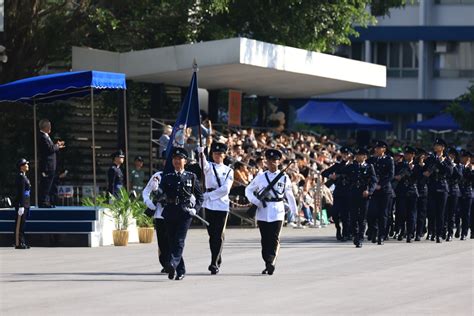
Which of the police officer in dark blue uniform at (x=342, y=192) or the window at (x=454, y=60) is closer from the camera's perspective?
the police officer in dark blue uniform at (x=342, y=192)

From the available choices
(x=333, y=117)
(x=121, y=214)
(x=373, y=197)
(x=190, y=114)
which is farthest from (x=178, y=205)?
(x=333, y=117)

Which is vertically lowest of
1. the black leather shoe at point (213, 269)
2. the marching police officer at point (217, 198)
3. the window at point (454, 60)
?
the black leather shoe at point (213, 269)

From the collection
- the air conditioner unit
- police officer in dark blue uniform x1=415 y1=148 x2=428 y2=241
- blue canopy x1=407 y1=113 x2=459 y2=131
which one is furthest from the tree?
police officer in dark blue uniform x1=415 y1=148 x2=428 y2=241

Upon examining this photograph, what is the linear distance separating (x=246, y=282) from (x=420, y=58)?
51.5 m

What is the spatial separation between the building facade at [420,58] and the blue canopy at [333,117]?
571 inches

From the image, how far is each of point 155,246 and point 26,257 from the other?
3.27 metres

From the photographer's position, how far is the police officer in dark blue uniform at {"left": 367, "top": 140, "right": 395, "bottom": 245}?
25.5 meters

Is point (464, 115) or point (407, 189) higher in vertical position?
point (464, 115)

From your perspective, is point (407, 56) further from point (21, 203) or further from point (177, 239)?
point (177, 239)

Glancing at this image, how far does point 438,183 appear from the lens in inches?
1060

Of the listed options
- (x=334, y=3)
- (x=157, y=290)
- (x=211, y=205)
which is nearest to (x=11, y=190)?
(x=334, y=3)

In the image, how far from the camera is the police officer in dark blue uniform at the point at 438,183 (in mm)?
26750

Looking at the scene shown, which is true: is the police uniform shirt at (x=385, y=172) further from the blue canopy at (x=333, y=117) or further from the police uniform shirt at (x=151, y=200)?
the blue canopy at (x=333, y=117)

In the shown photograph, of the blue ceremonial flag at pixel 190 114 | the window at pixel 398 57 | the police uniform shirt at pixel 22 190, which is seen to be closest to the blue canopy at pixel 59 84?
the police uniform shirt at pixel 22 190
